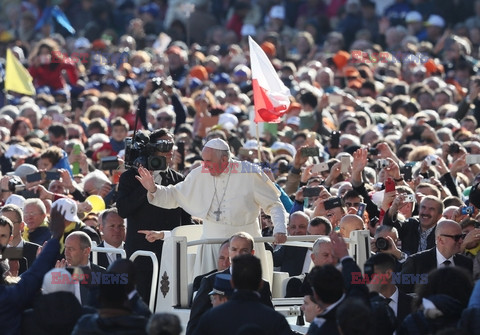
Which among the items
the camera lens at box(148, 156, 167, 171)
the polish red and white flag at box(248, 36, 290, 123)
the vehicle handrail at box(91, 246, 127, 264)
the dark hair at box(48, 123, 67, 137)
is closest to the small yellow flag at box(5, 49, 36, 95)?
the dark hair at box(48, 123, 67, 137)

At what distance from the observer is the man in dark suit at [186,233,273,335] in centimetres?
1067

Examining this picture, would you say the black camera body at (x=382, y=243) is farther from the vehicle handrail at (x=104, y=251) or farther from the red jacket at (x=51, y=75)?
the red jacket at (x=51, y=75)

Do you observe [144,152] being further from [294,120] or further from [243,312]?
[294,120]

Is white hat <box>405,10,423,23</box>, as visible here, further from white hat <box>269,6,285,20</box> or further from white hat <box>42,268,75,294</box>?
white hat <box>42,268,75,294</box>

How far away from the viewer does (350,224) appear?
1322 cm

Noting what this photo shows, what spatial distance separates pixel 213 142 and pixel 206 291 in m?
2.15

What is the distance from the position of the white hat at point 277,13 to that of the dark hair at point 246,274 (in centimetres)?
2117

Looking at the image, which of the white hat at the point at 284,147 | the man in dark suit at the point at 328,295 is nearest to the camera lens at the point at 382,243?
Answer: the man in dark suit at the point at 328,295

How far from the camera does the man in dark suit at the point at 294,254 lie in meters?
13.6

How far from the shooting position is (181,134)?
19891 millimetres

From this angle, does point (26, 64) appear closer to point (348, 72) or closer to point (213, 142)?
point (348, 72)

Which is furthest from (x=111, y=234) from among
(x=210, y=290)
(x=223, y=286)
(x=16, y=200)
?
(x=223, y=286)

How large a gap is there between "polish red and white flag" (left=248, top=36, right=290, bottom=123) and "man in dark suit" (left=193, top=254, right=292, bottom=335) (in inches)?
212

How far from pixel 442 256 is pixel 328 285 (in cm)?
283
